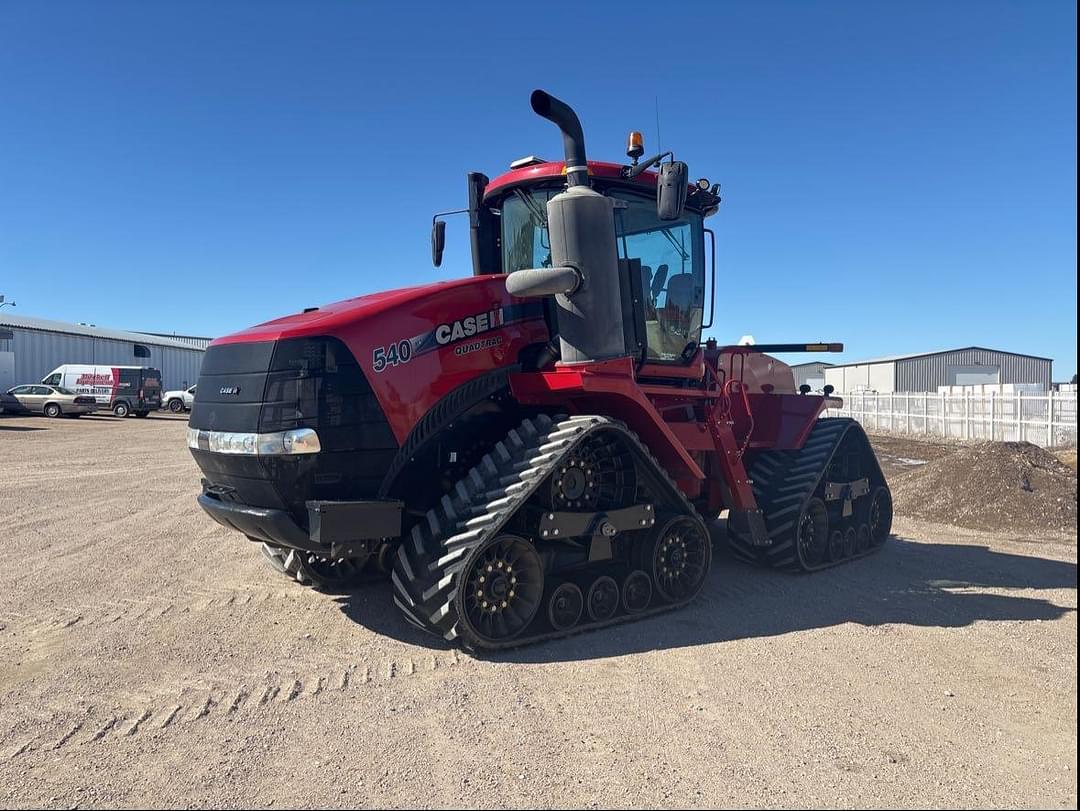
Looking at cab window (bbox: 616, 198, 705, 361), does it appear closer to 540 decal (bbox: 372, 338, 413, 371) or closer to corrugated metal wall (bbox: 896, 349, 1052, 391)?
540 decal (bbox: 372, 338, 413, 371)

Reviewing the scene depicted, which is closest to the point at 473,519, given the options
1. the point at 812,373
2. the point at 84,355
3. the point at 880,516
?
the point at 880,516

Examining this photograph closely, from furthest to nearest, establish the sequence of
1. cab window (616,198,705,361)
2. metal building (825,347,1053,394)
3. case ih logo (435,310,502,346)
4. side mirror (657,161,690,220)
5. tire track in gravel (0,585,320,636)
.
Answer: metal building (825,347,1053,394) < cab window (616,198,705,361) < tire track in gravel (0,585,320,636) < side mirror (657,161,690,220) < case ih logo (435,310,502,346)

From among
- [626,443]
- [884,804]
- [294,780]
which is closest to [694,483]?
[626,443]

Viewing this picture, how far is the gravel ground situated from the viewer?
3070mm

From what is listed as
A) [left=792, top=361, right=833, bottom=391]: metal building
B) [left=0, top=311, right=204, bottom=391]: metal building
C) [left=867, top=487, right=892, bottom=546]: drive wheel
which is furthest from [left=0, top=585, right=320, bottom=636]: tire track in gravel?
[left=792, top=361, right=833, bottom=391]: metal building

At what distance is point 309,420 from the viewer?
4258 millimetres

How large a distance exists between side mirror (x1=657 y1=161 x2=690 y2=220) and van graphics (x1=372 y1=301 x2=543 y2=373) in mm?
1113

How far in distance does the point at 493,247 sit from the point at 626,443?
207cm

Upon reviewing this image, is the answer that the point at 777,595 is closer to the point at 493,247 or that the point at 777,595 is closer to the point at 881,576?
the point at 881,576

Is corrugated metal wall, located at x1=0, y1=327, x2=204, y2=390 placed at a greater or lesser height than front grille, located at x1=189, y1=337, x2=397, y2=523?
Result: greater

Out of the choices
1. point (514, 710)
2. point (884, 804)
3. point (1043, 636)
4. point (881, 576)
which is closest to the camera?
point (884, 804)

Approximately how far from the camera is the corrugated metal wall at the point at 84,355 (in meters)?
38.1

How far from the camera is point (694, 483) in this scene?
Answer: 5832 millimetres

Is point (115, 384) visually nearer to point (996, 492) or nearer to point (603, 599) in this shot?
point (996, 492)
